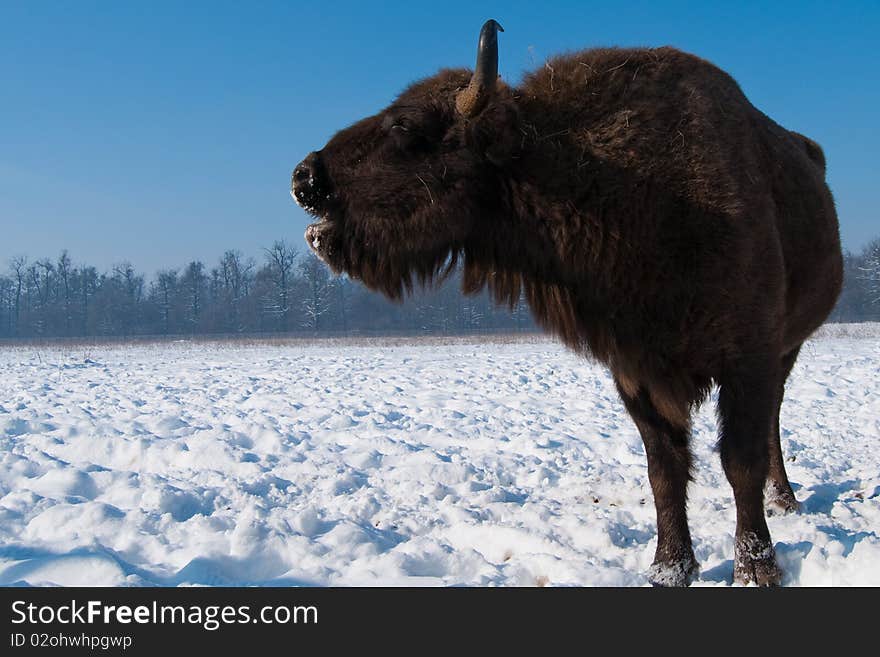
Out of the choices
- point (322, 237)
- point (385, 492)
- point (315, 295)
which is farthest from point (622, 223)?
point (315, 295)

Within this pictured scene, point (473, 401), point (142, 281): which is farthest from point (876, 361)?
point (142, 281)

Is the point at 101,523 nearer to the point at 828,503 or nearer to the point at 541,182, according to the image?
the point at 541,182

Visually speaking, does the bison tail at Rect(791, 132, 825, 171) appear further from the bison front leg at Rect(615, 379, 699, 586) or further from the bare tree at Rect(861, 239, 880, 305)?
the bare tree at Rect(861, 239, 880, 305)

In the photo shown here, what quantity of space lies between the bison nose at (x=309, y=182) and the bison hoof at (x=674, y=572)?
2.79 metres

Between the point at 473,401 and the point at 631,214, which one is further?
the point at 473,401

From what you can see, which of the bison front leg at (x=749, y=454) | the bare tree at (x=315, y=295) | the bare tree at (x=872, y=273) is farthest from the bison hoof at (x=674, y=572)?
the bare tree at (x=872, y=273)

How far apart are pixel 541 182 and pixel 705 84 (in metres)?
1.10

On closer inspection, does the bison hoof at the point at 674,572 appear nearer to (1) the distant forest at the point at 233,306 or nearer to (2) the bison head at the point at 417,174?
(2) the bison head at the point at 417,174

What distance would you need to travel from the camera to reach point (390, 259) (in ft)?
11.9

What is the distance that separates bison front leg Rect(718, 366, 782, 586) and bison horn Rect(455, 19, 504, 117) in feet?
6.39

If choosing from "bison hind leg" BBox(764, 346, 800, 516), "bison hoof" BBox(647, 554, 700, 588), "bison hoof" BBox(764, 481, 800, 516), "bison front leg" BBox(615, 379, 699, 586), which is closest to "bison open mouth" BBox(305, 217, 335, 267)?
"bison front leg" BBox(615, 379, 699, 586)

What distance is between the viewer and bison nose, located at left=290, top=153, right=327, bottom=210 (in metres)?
3.51

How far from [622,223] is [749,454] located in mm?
1352

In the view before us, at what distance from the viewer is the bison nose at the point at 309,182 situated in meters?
3.51
